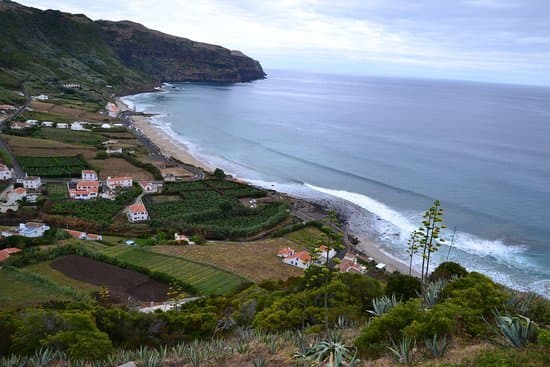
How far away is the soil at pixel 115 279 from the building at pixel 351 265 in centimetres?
1168

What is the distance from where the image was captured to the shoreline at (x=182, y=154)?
33219 millimetres

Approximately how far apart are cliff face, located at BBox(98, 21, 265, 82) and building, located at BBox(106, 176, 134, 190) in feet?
402

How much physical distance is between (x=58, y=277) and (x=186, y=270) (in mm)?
7461

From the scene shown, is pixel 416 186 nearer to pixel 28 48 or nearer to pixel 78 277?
pixel 78 277

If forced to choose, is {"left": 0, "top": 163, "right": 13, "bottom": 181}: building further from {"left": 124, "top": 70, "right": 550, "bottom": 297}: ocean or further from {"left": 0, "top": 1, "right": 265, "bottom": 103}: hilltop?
{"left": 0, "top": 1, "right": 265, "bottom": 103}: hilltop

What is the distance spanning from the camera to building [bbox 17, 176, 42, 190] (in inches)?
1658

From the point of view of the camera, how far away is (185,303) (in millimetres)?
22172

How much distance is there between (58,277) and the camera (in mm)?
25578

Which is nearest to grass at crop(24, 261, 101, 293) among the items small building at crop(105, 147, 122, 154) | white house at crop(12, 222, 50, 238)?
white house at crop(12, 222, 50, 238)

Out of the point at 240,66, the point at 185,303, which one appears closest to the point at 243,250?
the point at 185,303

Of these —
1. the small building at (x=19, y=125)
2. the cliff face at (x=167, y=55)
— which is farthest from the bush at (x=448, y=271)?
the cliff face at (x=167, y=55)

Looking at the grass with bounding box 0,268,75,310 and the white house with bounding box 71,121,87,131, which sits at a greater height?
the white house with bounding box 71,121,87,131

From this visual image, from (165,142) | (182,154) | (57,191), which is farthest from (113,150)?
(57,191)

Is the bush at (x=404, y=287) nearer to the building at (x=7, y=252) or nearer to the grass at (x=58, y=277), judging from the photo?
the grass at (x=58, y=277)
